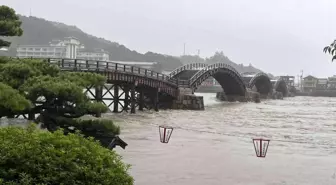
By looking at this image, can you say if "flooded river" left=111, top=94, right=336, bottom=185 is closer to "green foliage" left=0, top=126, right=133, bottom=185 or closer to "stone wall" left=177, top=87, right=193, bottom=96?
"green foliage" left=0, top=126, right=133, bottom=185

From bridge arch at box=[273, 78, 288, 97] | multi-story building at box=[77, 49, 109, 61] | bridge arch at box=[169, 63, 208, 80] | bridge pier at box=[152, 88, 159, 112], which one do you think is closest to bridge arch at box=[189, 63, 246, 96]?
bridge arch at box=[169, 63, 208, 80]

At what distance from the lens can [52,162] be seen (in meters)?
4.63

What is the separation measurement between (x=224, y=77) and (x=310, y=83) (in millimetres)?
Answer: 76568

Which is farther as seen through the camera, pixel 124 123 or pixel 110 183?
pixel 124 123

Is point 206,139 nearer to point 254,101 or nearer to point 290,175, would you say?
point 290,175

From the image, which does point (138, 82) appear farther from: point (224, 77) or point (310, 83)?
point (310, 83)

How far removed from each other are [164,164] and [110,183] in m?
9.47

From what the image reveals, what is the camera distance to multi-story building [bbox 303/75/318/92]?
132 metres

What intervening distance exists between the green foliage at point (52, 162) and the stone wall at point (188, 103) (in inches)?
1453

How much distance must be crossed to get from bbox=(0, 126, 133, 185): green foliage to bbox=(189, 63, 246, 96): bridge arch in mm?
41791

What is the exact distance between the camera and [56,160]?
4684 millimetres

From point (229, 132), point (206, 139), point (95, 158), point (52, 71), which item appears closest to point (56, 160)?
point (95, 158)

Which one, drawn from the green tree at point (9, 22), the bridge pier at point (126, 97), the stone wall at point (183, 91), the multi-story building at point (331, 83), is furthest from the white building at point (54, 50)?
the green tree at point (9, 22)

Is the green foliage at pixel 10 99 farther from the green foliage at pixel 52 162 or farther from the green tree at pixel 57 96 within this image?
the green foliage at pixel 52 162
